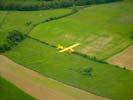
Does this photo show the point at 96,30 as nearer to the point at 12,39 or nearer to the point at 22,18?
the point at 12,39

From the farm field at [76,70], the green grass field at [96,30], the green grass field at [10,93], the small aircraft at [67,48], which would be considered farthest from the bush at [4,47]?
the green grass field at [10,93]

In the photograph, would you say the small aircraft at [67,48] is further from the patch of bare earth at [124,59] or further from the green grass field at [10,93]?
the green grass field at [10,93]

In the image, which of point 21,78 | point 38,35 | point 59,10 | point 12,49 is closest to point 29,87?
point 21,78

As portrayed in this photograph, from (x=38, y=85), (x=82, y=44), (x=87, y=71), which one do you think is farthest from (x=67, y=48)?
(x=38, y=85)

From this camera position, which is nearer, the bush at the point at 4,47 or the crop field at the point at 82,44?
the crop field at the point at 82,44

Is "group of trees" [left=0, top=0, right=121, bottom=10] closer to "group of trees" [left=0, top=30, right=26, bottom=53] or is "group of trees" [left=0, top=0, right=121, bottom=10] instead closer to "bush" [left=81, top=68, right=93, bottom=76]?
"group of trees" [left=0, top=30, right=26, bottom=53]

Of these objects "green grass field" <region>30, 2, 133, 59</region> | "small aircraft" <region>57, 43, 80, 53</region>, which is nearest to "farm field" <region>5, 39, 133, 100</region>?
"small aircraft" <region>57, 43, 80, 53</region>
